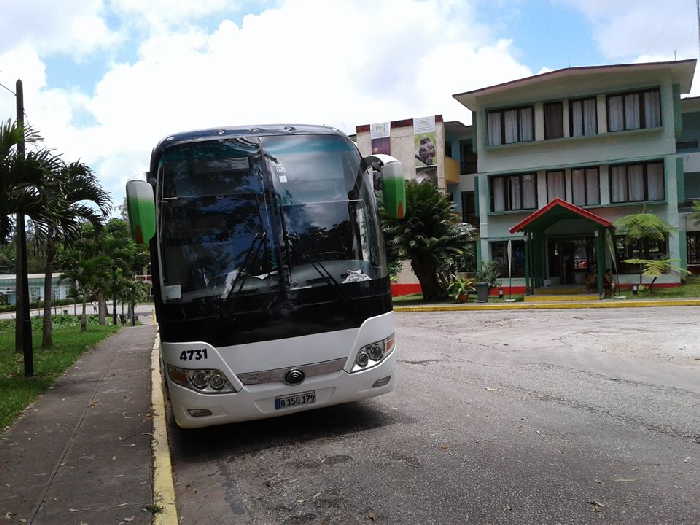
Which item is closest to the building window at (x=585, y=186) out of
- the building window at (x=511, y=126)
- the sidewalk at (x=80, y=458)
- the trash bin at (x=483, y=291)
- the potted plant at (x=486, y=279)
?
the building window at (x=511, y=126)

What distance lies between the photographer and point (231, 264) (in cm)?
634

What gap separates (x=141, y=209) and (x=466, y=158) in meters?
38.4

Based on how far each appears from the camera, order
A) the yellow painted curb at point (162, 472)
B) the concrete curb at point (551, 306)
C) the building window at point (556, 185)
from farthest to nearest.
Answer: the building window at point (556, 185)
the concrete curb at point (551, 306)
the yellow painted curb at point (162, 472)

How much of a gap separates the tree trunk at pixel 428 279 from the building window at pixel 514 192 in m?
6.64

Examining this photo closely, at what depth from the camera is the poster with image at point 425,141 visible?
39.2 m

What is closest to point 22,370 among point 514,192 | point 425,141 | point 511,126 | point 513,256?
point 513,256

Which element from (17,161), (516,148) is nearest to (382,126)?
(516,148)

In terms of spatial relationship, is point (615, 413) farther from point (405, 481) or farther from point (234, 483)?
point (234, 483)

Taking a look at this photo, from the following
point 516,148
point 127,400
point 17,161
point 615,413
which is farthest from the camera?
point 516,148

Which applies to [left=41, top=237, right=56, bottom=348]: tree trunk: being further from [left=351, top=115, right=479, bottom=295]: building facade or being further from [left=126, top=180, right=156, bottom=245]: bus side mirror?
[left=351, top=115, right=479, bottom=295]: building facade

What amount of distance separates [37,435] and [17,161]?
5.19 m

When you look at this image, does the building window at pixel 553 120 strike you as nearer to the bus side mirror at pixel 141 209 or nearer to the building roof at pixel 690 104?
the building roof at pixel 690 104

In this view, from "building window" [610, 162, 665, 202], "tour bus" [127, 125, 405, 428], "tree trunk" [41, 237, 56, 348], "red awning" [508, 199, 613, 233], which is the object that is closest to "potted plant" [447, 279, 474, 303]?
"red awning" [508, 199, 613, 233]

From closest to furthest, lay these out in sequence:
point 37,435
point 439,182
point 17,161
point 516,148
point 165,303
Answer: point 165,303, point 37,435, point 17,161, point 516,148, point 439,182
